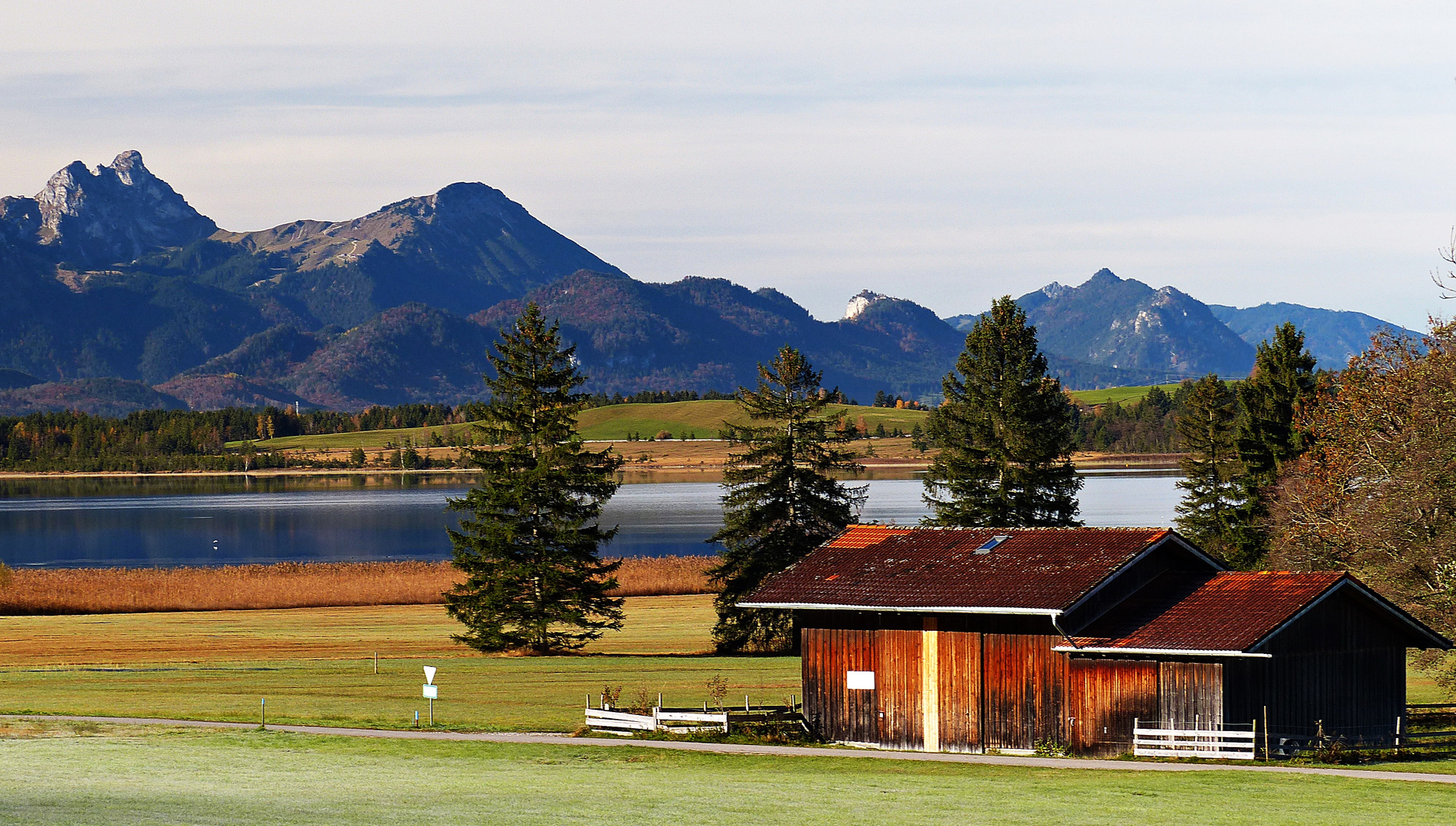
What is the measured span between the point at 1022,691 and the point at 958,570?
12.4 feet

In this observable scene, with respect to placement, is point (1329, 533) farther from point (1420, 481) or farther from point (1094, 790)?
point (1094, 790)

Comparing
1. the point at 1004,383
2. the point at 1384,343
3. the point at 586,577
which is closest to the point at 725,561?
the point at 586,577

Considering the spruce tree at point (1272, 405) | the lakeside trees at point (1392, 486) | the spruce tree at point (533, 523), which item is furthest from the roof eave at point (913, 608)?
the spruce tree at point (1272, 405)

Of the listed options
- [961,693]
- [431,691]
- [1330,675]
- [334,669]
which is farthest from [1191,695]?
[334,669]

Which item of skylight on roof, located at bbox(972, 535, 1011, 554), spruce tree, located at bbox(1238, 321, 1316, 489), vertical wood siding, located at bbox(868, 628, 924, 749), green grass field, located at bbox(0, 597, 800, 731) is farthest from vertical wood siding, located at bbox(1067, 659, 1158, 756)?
spruce tree, located at bbox(1238, 321, 1316, 489)

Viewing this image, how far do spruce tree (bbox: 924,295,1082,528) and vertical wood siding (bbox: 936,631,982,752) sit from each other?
75.9 ft

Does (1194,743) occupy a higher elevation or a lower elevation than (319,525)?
lower

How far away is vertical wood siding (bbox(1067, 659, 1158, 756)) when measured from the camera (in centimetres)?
3466

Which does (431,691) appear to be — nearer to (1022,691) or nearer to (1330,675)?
(1022,691)

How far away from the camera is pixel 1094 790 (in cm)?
2864

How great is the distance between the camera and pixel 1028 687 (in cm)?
3603

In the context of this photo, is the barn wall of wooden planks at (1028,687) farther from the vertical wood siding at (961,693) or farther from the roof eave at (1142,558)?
the roof eave at (1142,558)

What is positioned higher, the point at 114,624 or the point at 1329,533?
the point at 1329,533

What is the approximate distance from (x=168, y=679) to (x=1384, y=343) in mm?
40968
